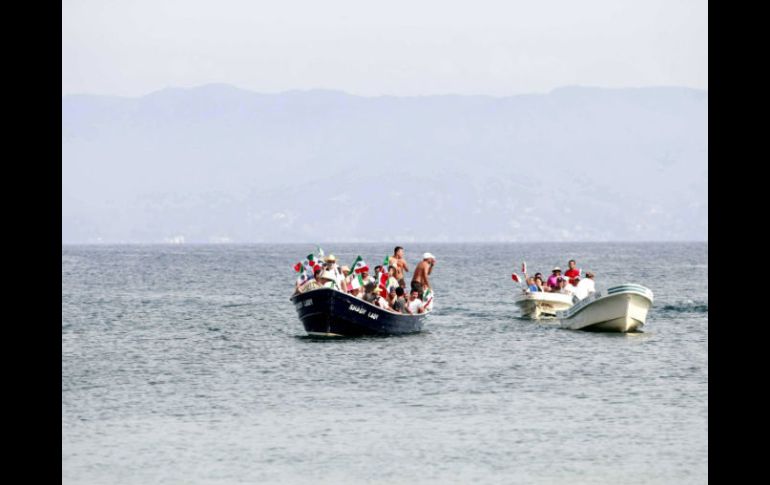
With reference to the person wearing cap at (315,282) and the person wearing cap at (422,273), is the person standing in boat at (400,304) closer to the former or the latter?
the person wearing cap at (422,273)

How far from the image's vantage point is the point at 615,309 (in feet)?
131

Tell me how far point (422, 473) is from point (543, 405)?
735 centimetres

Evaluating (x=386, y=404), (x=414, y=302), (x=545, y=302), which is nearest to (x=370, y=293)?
(x=414, y=302)

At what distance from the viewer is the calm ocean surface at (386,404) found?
18938 mm

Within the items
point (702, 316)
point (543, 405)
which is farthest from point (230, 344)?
point (702, 316)

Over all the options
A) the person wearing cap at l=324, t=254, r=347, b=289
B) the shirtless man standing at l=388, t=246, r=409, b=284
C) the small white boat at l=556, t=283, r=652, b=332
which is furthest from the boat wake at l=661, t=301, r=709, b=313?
the person wearing cap at l=324, t=254, r=347, b=289

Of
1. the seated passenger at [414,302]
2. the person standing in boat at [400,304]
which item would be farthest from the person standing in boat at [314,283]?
the seated passenger at [414,302]

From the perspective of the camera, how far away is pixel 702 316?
51.5m

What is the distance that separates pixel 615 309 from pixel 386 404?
628 inches

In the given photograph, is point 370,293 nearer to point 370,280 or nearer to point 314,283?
point 370,280

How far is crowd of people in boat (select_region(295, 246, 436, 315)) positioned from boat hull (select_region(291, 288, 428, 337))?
30 centimetres

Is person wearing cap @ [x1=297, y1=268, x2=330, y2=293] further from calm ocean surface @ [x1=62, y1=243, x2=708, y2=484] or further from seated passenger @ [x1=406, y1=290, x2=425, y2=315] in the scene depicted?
seated passenger @ [x1=406, y1=290, x2=425, y2=315]
